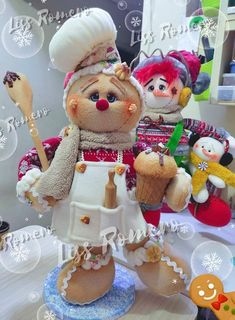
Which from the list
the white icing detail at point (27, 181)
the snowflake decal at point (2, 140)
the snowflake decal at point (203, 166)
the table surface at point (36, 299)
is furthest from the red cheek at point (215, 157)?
the snowflake decal at point (2, 140)

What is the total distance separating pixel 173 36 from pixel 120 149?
52 centimetres

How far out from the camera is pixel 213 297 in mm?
483

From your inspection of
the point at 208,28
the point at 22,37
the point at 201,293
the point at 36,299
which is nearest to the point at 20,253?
the point at 36,299

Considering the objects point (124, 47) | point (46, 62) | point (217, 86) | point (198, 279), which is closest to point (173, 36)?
point (124, 47)

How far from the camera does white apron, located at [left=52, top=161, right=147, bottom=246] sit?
1.51 ft

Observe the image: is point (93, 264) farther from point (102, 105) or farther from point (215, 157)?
point (215, 157)

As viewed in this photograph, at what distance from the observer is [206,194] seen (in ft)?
2.33

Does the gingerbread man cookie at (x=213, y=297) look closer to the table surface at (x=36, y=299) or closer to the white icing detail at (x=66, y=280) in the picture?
the table surface at (x=36, y=299)

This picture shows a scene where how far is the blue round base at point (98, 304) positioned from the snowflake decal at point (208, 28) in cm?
64

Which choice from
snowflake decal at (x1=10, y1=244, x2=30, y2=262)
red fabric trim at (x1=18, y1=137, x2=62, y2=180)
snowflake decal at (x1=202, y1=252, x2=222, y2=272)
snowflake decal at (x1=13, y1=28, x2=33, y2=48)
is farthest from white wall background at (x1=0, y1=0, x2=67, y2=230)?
snowflake decal at (x1=202, y1=252, x2=222, y2=272)

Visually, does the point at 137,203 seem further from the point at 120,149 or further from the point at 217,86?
the point at 217,86

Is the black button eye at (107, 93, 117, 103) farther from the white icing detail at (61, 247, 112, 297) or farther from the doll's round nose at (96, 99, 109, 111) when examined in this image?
the white icing detail at (61, 247, 112, 297)

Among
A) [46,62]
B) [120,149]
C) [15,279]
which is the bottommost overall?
[15,279]

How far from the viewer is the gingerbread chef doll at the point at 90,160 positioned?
1.46 feet
